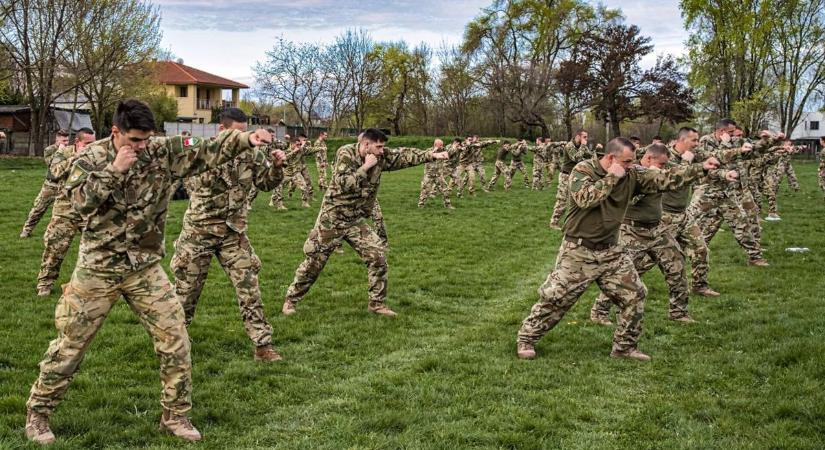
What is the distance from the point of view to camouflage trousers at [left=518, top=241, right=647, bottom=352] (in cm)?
707

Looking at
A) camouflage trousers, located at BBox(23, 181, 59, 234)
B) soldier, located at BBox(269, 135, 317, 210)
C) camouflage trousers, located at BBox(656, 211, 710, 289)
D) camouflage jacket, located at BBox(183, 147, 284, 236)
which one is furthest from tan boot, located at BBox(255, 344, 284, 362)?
soldier, located at BBox(269, 135, 317, 210)

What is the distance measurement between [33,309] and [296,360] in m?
3.83

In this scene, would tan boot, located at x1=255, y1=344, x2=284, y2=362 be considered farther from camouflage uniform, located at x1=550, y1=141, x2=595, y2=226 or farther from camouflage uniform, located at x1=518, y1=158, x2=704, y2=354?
camouflage uniform, located at x1=550, y1=141, x2=595, y2=226

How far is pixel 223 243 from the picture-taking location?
716cm

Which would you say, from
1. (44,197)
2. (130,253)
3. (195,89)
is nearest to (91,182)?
(130,253)

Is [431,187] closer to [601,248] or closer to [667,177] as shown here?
[601,248]

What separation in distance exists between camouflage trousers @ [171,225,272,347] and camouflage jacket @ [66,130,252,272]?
2005mm

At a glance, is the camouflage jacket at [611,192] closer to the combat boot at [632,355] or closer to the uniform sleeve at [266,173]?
the combat boot at [632,355]

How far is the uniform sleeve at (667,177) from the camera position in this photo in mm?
6887

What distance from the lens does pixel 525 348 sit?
740 centimetres

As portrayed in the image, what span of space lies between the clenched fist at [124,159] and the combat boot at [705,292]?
8484mm

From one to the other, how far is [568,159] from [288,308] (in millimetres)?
9372

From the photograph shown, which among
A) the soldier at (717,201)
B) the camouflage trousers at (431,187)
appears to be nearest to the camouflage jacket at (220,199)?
the soldier at (717,201)

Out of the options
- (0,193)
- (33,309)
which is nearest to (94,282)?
(33,309)
